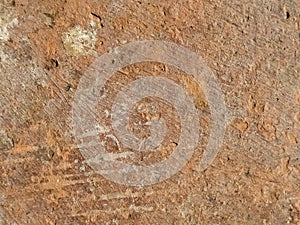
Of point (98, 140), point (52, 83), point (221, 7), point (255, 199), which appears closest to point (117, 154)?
point (98, 140)

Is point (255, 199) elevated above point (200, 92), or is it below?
below

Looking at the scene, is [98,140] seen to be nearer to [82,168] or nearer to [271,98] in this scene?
[82,168]

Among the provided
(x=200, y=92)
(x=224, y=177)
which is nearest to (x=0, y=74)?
(x=200, y=92)

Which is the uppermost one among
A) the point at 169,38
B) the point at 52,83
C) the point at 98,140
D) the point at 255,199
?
the point at 169,38

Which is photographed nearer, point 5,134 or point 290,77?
point 290,77

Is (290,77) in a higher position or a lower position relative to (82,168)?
higher

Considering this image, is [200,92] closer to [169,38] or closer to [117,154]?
[169,38]
